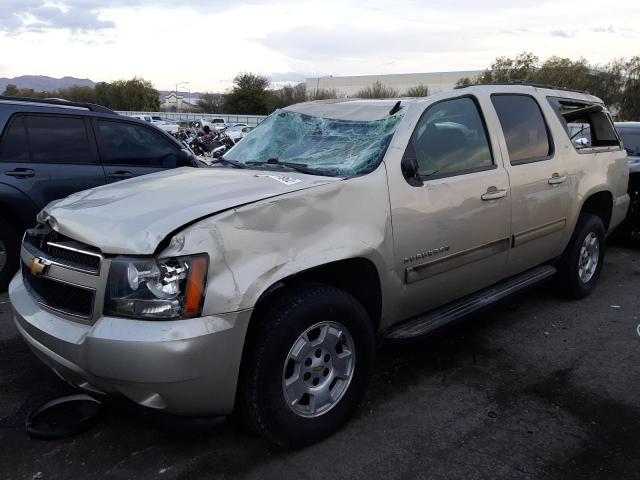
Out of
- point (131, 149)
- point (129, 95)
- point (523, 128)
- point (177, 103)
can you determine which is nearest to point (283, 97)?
point (129, 95)

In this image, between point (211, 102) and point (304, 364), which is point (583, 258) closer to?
point (304, 364)

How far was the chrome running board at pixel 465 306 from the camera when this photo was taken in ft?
10.8

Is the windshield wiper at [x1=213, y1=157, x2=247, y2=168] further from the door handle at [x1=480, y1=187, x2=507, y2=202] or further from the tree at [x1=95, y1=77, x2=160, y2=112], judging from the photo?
the tree at [x1=95, y1=77, x2=160, y2=112]

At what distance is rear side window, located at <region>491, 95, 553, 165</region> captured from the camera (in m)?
4.06

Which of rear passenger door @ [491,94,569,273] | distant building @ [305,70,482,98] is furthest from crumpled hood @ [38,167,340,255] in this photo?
distant building @ [305,70,482,98]

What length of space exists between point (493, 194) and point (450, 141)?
474 millimetres

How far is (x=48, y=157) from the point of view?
5270mm

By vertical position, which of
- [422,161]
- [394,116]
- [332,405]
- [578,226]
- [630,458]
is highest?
[394,116]

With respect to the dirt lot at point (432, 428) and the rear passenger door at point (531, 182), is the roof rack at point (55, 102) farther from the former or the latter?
the rear passenger door at point (531, 182)

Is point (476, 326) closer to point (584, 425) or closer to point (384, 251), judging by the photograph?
point (584, 425)

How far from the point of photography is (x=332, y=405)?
114 inches

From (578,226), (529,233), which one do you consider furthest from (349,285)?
(578,226)

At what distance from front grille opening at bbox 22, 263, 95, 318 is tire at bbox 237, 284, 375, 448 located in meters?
0.76

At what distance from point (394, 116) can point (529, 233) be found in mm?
1507
